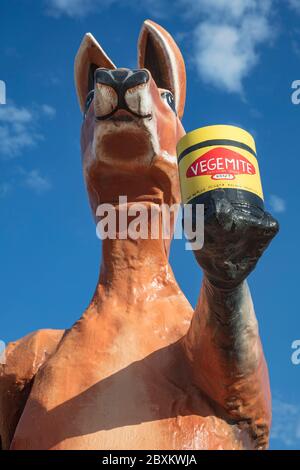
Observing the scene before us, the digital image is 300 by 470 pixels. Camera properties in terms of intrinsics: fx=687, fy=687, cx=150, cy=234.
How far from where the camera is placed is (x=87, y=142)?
3.41m

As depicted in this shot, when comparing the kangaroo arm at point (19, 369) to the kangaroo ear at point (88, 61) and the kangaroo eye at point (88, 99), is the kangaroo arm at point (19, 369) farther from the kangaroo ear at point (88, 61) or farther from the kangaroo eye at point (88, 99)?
the kangaroo ear at point (88, 61)

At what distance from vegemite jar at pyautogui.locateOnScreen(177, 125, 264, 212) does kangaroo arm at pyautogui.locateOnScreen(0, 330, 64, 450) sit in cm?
137

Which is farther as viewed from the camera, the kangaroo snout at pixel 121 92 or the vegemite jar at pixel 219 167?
the kangaroo snout at pixel 121 92

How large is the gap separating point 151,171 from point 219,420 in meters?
1.17

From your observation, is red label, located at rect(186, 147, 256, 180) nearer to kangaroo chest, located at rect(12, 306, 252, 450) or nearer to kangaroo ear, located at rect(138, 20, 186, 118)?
kangaroo chest, located at rect(12, 306, 252, 450)

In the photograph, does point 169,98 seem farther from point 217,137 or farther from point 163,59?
point 217,137

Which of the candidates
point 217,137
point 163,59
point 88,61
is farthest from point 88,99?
point 217,137

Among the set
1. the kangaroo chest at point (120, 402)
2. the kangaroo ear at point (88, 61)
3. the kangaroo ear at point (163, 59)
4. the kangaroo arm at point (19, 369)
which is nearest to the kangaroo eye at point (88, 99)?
the kangaroo ear at point (88, 61)

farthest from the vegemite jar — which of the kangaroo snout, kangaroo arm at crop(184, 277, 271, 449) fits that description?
the kangaroo snout

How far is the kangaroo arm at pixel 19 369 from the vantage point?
3176mm

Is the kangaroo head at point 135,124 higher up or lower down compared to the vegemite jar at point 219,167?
higher up

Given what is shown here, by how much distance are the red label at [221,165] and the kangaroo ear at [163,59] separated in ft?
5.48

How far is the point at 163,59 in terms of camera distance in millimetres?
3756
